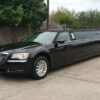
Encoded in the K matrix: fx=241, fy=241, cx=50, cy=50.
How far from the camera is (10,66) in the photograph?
667 cm

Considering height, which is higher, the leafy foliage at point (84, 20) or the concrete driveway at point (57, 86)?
the leafy foliage at point (84, 20)

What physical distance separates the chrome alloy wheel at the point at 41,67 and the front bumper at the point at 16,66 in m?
0.43

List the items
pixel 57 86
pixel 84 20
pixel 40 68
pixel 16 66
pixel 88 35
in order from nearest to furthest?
pixel 57 86 → pixel 16 66 → pixel 40 68 → pixel 88 35 → pixel 84 20

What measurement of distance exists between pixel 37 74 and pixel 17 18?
304 inches

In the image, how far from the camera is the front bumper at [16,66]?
6.65 metres

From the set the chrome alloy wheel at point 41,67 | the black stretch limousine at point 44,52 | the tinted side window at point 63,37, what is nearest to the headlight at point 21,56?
the black stretch limousine at point 44,52

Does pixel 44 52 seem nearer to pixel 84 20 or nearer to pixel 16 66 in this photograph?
pixel 16 66

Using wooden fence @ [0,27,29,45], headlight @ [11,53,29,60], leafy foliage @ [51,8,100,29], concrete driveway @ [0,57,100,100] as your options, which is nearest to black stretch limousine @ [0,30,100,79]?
headlight @ [11,53,29,60]

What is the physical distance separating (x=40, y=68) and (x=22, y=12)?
7981 mm

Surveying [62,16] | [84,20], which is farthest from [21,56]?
[62,16]

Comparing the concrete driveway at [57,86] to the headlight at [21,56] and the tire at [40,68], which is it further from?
the headlight at [21,56]

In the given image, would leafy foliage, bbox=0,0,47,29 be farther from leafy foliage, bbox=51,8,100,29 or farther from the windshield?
leafy foliage, bbox=51,8,100,29

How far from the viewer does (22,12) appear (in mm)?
14484

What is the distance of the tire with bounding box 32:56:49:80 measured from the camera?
693 centimetres
